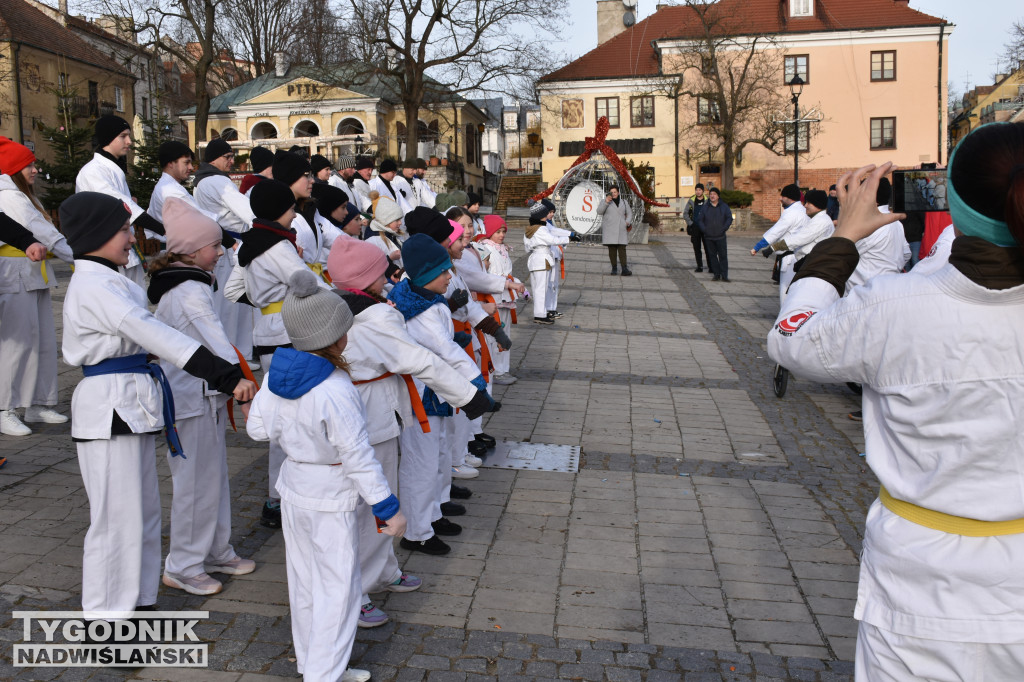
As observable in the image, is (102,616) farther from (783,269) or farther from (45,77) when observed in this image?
(45,77)

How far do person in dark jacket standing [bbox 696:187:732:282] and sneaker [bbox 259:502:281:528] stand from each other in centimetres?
1464

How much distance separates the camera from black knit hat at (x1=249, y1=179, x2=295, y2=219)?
5.05 meters

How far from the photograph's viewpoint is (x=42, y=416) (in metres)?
7.22

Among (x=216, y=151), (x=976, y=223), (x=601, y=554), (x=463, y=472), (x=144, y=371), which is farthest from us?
(x=216, y=151)

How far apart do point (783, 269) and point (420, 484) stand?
23.7 ft

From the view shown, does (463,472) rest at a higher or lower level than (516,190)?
lower

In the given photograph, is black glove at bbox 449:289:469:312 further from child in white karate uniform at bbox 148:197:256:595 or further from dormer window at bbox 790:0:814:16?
dormer window at bbox 790:0:814:16

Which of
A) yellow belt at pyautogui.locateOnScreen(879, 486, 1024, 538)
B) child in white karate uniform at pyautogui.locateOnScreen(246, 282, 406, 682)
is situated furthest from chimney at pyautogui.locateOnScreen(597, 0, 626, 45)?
yellow belt at pyautogui.locateOnScreen(879, 486, 1024, 538)

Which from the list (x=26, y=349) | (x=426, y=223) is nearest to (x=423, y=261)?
(x=426, y=223)

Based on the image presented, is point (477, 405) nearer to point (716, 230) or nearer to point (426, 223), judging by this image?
point (426, 223)

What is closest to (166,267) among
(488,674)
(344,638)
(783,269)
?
(344,638)

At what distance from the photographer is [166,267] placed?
4.35m

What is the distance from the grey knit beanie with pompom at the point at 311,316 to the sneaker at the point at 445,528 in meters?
2.07

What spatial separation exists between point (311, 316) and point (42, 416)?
4.84m
